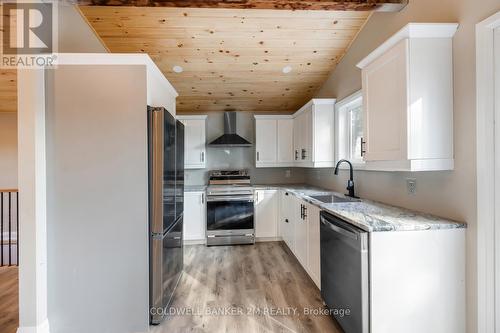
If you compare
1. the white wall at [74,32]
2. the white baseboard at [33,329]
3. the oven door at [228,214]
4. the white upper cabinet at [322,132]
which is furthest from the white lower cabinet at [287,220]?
the white wall at [74,32]

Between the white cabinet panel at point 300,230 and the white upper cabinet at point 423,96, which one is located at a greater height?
the white upper cabinet at point 423,96

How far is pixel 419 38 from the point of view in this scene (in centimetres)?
158

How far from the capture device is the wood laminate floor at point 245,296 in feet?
6.58

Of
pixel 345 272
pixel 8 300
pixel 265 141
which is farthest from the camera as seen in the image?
pixel 265 141

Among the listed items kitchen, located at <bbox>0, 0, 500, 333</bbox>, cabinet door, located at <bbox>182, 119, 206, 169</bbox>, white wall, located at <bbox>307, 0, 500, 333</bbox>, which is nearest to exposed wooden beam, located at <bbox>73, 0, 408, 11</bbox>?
kitchen, located at <bbox>0, 0, 500, 333</bbox>

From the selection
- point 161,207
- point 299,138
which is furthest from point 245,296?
point 299,138

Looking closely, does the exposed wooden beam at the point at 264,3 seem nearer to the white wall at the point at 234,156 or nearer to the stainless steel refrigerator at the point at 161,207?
the stainless steel refrigerator at the point at 161,207

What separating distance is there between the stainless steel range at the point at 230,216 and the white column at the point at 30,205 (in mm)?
2239

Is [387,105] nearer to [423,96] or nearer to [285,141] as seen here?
[423,96]

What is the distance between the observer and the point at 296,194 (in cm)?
305

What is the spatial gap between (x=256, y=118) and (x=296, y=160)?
1.04 meters

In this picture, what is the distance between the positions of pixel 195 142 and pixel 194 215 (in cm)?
127

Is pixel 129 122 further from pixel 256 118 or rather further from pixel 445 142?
pixel 256 118

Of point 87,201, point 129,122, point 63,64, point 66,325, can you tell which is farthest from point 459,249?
point 63,64
